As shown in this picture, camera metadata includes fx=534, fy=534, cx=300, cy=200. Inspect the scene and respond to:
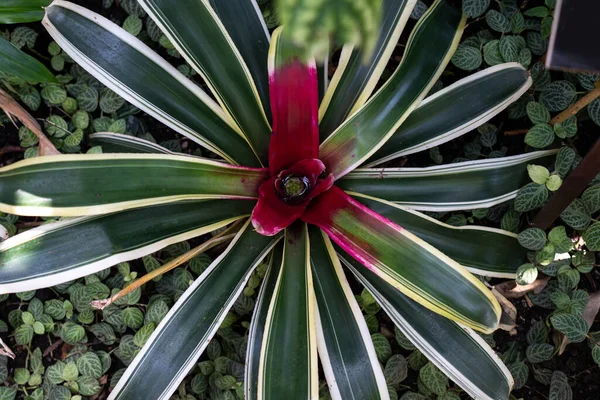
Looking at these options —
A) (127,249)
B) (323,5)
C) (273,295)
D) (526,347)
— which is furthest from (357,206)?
(526,347)

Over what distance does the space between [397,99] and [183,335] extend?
0.61 m

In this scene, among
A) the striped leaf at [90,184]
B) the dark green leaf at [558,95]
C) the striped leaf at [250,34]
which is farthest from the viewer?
the dark green leaf at [558,95]

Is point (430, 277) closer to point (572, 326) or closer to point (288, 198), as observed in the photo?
point (288, 198)

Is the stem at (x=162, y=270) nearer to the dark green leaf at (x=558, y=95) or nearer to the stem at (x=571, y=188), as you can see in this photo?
the stem at (x=571, y=188)

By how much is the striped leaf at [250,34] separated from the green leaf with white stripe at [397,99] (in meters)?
0.20

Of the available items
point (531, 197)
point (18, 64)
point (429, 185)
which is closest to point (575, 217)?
point (531, 197)

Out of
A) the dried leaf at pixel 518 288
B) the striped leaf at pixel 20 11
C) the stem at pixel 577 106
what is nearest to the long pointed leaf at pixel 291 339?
the dried leaf at pixel 518 288

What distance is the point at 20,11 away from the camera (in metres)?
1.19

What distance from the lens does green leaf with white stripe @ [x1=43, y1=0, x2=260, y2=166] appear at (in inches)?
41.5

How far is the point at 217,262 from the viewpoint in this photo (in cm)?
104

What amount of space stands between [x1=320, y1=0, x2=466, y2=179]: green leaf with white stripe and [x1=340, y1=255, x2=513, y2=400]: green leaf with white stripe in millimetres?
312

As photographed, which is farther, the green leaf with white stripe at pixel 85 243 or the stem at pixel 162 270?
the stem at pixel 162 270

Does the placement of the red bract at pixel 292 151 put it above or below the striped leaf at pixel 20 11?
below

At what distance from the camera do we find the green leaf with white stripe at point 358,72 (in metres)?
1.03
